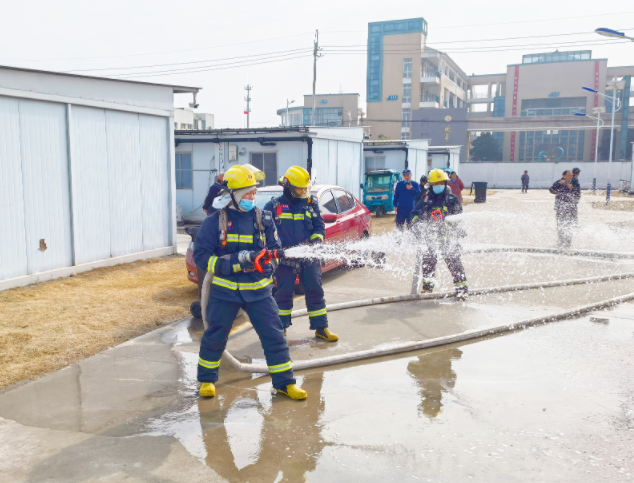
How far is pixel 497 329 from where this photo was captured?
260 inches

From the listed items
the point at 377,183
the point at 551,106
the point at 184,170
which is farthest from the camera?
the point at 551,106

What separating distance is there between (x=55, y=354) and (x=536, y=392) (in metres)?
4.50

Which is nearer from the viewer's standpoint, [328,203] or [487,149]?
[328,203]

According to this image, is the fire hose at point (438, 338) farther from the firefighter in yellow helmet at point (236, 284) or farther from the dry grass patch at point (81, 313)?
the dry grass patch at point (81, 313)

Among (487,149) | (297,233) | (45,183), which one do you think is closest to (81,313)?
(45,183)

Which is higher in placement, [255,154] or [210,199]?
[255,154]

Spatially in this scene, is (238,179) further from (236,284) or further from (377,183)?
(377,183)

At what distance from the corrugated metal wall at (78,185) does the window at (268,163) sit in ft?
20.4

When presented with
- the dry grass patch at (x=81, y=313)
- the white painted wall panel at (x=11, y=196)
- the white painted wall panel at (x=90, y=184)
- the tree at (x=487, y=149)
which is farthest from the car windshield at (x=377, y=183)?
the tree at (x=487, y=149)

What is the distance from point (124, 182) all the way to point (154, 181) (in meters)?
0.92

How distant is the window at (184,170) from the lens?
19.2m

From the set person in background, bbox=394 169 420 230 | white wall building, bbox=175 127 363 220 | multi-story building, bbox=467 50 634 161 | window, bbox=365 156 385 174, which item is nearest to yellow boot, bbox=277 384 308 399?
person in background, bbox=394 169 420 230

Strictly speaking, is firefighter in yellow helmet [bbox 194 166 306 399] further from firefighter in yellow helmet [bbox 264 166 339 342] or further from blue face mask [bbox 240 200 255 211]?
firefighter in yellow helmet [bbox 264 166 339 342]

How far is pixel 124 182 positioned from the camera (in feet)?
35.9
